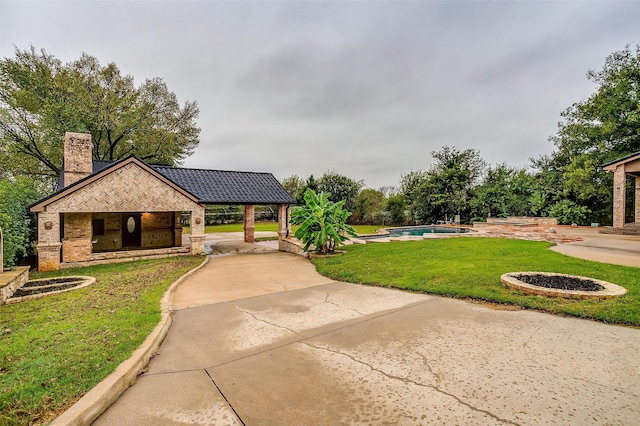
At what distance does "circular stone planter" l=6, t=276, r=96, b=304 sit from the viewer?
680 cm

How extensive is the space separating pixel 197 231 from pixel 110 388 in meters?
11.5

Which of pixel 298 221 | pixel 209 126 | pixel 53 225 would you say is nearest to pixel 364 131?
pixel 209 126

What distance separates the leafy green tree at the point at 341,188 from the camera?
33.1m

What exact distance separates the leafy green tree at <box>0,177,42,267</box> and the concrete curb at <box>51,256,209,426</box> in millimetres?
7251

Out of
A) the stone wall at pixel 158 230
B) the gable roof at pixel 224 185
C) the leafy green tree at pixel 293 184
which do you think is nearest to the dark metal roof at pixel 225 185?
the gable roof at pixel 224 185

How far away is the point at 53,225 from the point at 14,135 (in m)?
16.6

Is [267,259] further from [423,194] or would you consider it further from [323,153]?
[323,153]

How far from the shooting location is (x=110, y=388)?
120 inches

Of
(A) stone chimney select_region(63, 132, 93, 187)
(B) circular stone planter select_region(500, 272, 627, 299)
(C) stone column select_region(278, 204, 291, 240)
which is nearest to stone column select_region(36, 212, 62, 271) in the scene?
(A) stone chimney select_region(63, 132, 93, 187)

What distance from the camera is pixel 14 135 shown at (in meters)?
20.5

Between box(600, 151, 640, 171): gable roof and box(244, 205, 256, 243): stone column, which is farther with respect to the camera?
box(244, 205, 256, 243): stone column

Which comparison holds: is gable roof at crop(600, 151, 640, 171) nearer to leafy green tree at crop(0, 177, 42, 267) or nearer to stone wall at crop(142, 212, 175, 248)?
stone wall at crop(142, 212, 175, 248)

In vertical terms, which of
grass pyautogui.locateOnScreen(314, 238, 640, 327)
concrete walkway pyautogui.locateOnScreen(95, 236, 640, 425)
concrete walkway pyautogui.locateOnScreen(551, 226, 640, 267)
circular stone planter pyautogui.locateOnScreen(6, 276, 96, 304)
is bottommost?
circular stone planter pyautogui.locateOnScreen(6, 276, 96, 304)

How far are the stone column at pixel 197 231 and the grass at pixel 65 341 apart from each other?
569 cm
